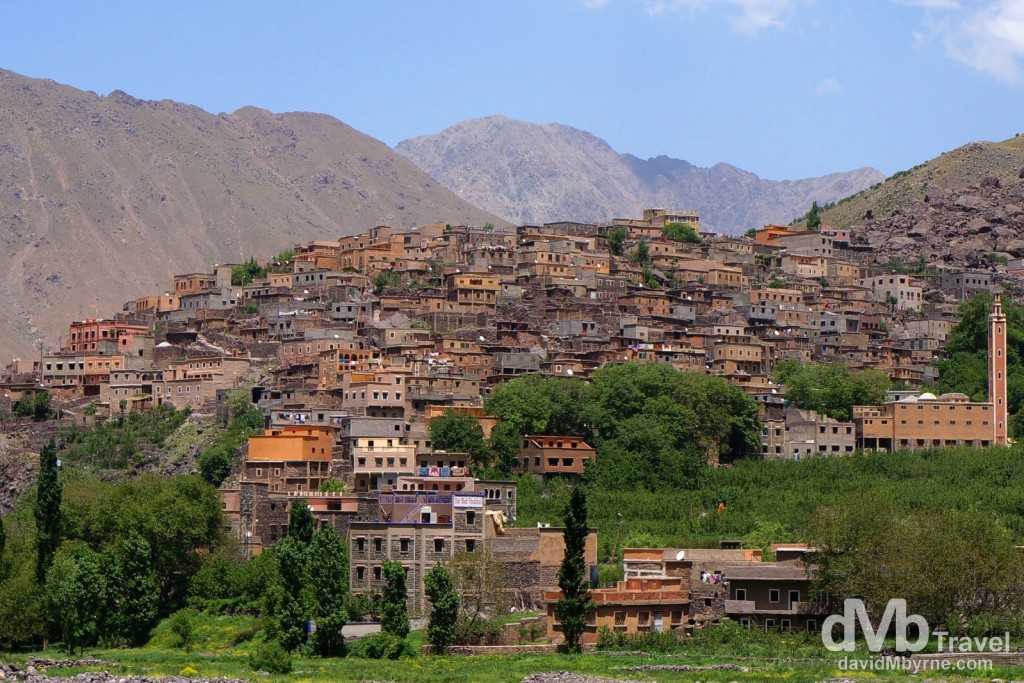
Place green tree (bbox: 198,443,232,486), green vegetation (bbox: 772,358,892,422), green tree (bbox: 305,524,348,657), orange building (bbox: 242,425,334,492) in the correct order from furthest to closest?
green vegetation (bbox: 772,358,892,422)
green tree (bbox: 198,443,232,486)
orange building (bbox: 242,425,334,492)
green tree (bbox: 305,524,348,657)

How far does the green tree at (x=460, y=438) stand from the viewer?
93438mm

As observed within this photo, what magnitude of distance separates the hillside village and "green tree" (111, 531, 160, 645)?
724 cm

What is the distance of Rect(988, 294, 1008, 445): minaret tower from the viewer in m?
103

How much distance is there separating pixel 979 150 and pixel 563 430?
4128 inches

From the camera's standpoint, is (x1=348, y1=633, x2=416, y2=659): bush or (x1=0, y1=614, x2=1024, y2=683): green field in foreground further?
(x1=348, y1=633, x2=416, y2=659): bush

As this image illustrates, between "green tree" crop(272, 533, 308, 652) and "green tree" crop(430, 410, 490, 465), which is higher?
"green tree" crop(430, 410, 490, 465)

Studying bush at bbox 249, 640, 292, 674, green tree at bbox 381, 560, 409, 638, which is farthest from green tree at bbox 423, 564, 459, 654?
bush at bbox 249, 640, 292, 674

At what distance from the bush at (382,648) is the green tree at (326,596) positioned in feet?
1.98

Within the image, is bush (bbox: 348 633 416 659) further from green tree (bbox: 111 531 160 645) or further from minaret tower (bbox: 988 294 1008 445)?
minaret tower (bbox: 988 294 1008 445)

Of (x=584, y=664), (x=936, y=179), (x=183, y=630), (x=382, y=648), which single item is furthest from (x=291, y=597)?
(x=936, y=179)

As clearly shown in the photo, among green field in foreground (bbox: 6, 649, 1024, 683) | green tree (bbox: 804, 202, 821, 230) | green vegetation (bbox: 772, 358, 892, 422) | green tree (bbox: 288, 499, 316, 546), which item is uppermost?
green tree (bbox: 804, 202, 821, 230)

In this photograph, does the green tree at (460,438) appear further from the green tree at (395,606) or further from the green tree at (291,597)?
the green tree at (395,606)

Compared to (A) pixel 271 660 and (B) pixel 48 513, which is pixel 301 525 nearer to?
(B) pixel 48 513

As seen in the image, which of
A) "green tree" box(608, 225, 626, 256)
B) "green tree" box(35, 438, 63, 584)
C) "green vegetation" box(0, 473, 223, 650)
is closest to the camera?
"green vegetation" box(0, 473, 223, 650)
